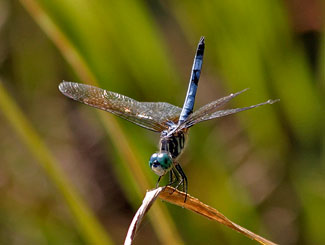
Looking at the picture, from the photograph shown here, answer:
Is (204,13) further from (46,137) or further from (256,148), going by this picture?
(46,137)

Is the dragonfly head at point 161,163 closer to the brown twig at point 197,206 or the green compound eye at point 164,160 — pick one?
the green compound eye at point 164,160

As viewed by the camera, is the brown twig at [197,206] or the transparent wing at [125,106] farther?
the transparent wing at [125,106]

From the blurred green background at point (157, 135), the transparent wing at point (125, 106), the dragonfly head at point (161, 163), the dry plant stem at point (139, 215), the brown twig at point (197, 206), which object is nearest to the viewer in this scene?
the dry plant stem at point (139, 215)

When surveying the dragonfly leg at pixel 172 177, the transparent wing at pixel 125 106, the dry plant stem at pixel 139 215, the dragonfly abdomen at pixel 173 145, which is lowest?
the dragonfly leg at pixel 172 177

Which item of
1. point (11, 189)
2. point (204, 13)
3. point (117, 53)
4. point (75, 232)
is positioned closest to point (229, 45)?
point (204, 13)

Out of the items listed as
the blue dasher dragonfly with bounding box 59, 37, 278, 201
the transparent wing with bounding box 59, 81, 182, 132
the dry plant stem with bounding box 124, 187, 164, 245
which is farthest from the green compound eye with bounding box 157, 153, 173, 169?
the dry plant stem with bounding box 124, 187, 164, 245

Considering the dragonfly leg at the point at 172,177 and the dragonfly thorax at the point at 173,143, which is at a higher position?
the dragonfly thorax at the point at 173,143

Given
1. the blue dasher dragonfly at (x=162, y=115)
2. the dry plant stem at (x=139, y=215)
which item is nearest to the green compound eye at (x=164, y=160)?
the blue dasher dragonfly at (x=162, y=115)

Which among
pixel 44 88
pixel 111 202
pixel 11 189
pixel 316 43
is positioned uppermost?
pixel 44 88

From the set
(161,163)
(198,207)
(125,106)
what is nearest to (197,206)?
(198,207)
